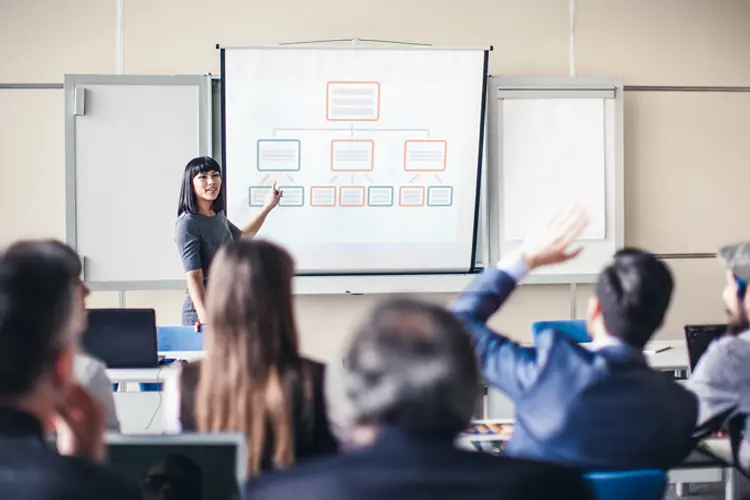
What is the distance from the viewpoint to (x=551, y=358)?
5.22 ft

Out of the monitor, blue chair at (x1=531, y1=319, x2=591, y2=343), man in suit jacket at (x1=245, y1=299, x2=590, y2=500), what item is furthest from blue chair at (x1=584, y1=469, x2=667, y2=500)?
blue chair at (x1=531, y1=319, x2=591, y2=343)

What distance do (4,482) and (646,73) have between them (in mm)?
4902

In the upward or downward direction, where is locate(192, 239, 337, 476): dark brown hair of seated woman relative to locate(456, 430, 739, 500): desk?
upward

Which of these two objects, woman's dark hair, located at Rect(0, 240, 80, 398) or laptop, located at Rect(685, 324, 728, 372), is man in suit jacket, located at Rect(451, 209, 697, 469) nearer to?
woman's dark hair, located at Rect(0, 240, 80, 398)

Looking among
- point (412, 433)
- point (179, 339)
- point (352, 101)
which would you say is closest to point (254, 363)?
point (412, 433)

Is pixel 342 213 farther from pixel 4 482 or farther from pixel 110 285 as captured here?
pixel 4 482

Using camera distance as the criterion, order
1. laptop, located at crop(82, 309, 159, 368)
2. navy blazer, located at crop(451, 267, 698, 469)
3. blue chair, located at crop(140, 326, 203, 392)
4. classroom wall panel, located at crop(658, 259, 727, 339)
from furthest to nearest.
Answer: classroom wall panel, located at crop(658, 259, 727, 339) → blue chair, located at crop(140, 326, 203, 392) → laptop, located at crop(82, 309, 159, 368) → navy blazer, located at crop(451, 267, 698, 469)

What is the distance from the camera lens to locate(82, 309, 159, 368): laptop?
2838mm

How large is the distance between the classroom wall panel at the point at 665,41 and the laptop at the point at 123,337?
11.1 feet

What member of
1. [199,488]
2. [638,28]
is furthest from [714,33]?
[199,488]

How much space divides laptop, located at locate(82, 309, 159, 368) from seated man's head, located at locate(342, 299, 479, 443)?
2.01 m

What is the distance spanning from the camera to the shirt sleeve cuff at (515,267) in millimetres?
1718

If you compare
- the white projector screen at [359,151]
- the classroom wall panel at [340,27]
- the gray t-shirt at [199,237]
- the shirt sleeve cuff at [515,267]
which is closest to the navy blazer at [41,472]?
the shirt sleeve cuff at [515,267]

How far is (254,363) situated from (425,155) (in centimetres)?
344
